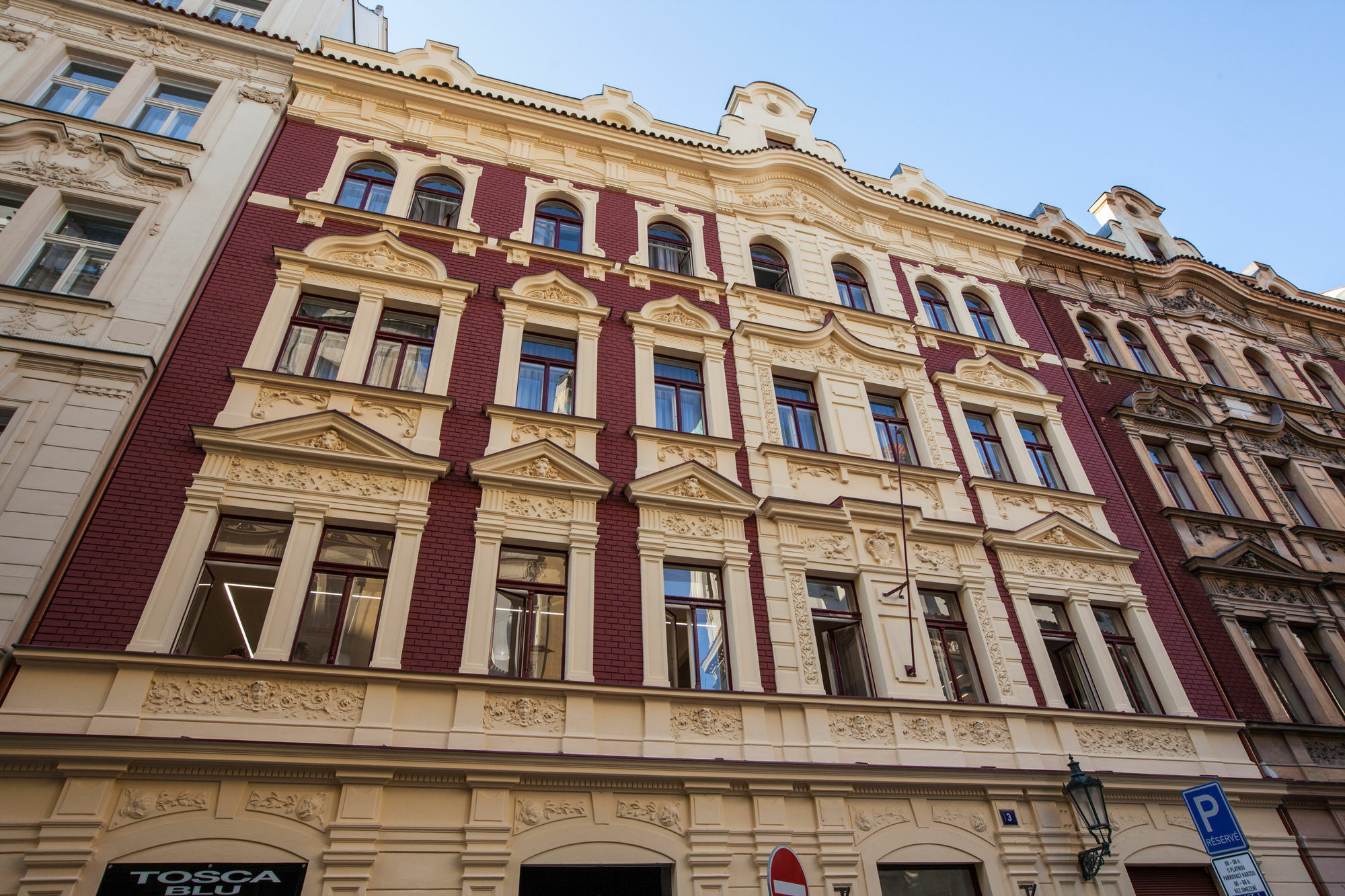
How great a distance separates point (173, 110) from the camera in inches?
589

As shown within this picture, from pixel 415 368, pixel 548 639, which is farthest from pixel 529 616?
pixel 415 368

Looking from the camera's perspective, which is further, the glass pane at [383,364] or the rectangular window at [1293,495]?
the rectangular window at [1293,495]

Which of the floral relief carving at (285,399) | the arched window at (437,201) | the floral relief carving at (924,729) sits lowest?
the floral relief carving at (924,729)

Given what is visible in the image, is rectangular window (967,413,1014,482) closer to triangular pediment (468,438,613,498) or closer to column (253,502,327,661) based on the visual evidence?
triangular pediment (468,438,613,498)

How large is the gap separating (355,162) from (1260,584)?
20.2 m

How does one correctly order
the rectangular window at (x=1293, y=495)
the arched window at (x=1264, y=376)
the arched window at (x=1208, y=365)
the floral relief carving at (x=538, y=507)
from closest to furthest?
the floral relief carving at (x=538, y=507) → the rectangular window at (x=1293, y=495) → the arched window at (x=1208, y=365) → the arched window at (x=1264, y=376)

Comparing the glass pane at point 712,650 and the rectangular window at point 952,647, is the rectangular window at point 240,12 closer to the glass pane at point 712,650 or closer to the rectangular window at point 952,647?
the glass pane at point 712,650

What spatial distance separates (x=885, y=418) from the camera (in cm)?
1571

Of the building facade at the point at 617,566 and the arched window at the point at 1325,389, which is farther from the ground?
the arched window at the point at 1325,389

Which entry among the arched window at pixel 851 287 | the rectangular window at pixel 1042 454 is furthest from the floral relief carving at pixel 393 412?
the rectangular window at pixel 1042 454

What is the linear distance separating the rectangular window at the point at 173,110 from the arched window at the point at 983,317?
1712cm

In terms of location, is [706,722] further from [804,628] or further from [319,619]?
[319,619]

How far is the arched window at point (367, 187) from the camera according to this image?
15.0 m

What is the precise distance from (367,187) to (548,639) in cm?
1006
